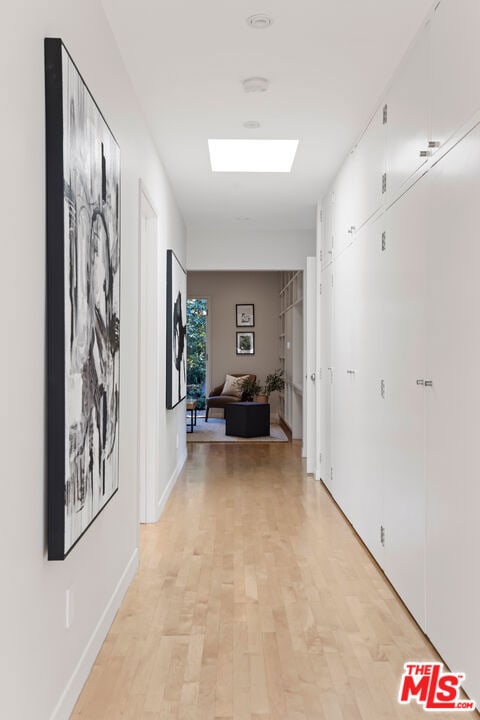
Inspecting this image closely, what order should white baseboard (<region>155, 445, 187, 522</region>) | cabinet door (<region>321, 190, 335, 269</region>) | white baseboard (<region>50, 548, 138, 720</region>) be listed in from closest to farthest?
white baseboard (<region>50, 548, 138, 720</region>) < white baseboard (<region>155, 445, 187, 522</region>) < cabinet door (<region>321, 190, 335, 269</region>)

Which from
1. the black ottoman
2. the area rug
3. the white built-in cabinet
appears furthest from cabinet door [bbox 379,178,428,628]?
the black ottoman

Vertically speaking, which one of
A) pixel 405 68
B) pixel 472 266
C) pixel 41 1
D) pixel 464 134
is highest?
pixel 405 68

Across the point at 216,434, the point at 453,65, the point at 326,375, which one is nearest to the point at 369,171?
the point at 453,65

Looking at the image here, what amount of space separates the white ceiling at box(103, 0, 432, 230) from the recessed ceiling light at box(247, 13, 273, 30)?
27 millimetres

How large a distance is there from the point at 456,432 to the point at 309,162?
3067 mm

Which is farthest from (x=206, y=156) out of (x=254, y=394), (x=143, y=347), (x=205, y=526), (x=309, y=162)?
(x=254, y=394)

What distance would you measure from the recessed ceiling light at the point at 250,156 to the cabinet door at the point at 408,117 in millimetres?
1807

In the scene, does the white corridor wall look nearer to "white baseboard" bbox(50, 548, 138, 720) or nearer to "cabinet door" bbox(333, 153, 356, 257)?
"white baseboard" bbox(50, 548, 138, 720)

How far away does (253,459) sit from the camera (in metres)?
7.07

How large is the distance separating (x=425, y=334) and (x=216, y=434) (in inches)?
266

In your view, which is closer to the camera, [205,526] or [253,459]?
[205,526]

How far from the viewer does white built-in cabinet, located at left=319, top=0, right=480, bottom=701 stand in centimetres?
209

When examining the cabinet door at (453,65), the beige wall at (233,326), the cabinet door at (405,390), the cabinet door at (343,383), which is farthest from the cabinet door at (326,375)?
the beige wall at (233,326)

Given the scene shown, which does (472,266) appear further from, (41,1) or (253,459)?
(253,459)
